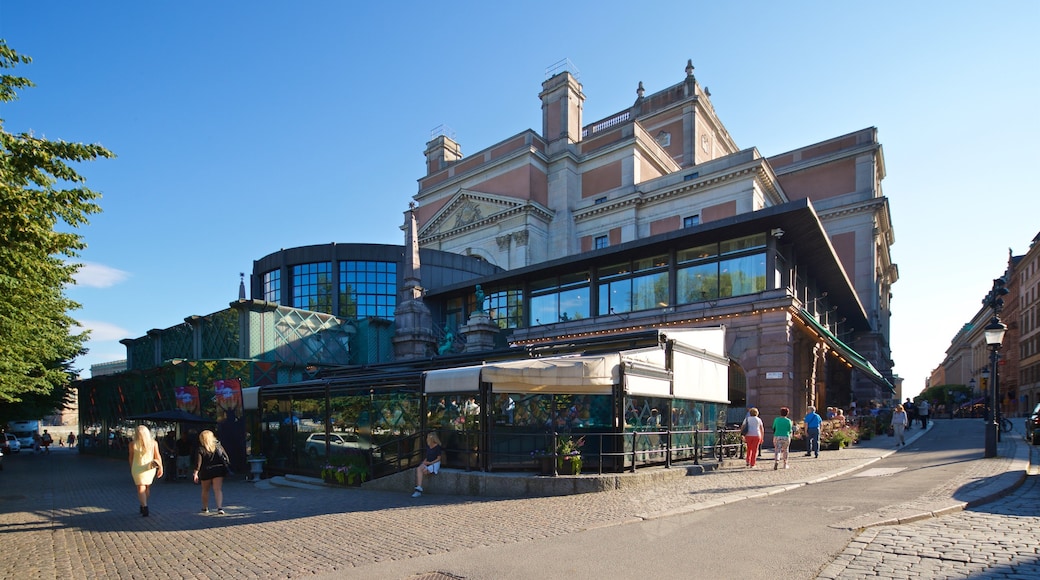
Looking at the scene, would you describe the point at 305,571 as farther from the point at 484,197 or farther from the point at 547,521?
the point at 484,197

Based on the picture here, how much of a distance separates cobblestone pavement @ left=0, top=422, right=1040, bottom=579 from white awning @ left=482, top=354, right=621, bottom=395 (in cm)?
200

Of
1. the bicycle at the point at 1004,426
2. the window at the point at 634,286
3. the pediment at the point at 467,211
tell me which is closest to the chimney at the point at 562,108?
the pediment at the point at 467,211

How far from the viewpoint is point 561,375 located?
35.7 feet

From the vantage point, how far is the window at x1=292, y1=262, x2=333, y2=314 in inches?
1357

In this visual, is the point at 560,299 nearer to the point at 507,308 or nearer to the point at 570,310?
the point at 570,310

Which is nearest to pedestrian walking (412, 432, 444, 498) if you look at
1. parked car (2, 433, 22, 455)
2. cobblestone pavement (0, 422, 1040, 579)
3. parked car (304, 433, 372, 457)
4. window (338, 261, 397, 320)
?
cobblestone pavement (0, 422, 1040, 579)

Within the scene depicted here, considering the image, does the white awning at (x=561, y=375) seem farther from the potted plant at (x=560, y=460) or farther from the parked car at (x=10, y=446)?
the parked car at (x=10, y=446)

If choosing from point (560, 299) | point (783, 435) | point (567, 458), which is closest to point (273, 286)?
point (560, 299)

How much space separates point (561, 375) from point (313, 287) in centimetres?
2762

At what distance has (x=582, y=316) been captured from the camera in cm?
2473

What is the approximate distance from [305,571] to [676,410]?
9.41 m

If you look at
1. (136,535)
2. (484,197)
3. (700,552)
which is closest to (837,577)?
(700,552)

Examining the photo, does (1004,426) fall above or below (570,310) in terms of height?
below

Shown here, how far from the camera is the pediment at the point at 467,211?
4881 centimetres
